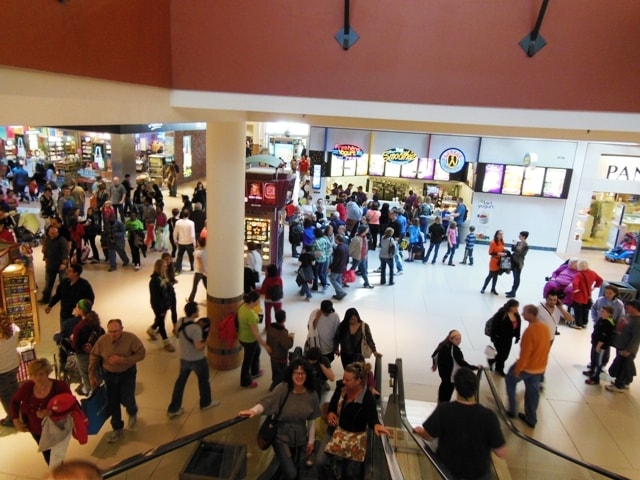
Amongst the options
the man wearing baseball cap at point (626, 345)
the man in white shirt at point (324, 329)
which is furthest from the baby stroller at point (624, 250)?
the man in white shirt at point (324, 329)

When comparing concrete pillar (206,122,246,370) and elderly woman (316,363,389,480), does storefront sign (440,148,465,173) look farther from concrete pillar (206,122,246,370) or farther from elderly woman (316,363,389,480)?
elderly woman (316,363,389,480)

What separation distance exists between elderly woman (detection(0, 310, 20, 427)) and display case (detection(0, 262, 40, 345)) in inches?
77.0

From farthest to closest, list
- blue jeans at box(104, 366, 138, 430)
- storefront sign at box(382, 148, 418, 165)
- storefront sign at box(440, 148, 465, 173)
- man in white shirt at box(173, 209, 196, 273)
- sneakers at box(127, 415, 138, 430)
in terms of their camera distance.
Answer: storefront sign at box(382, 148, 418, 165) < storefront sign at box(440, 148, 465, 173) < man in white shirt at box(173, 209, 196, 273) < sneakers at box(127, 415, 138, 430) < blue jeans at box(104, 366, 138, 430)

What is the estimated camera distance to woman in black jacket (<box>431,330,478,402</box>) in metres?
5.98

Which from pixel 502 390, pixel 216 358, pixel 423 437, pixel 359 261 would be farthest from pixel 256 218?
pixel 423 437

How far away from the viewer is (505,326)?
705cm

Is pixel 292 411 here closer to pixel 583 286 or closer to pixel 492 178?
pixel 583 286

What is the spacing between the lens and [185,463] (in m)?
4.50

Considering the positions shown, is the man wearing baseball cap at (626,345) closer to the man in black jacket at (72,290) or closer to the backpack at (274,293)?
the backpack at (274,293)

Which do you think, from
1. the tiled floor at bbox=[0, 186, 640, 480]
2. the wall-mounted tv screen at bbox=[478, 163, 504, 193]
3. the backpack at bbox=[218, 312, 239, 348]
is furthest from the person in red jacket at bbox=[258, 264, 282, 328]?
the wall-mounted tv screen at bbox=[478, 163, 504, 193]

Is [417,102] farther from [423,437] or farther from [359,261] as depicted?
[359,261]

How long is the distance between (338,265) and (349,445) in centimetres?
626

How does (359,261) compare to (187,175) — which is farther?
(187,175)

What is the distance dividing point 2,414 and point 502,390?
690 cm
